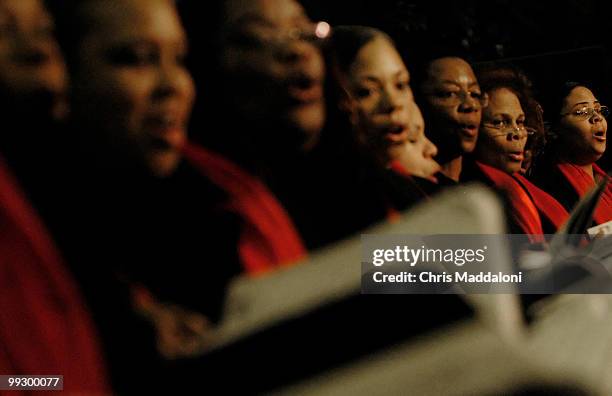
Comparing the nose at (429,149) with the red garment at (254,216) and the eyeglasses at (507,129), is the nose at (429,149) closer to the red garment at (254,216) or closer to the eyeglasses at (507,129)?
the eyeglasses at (507,129)

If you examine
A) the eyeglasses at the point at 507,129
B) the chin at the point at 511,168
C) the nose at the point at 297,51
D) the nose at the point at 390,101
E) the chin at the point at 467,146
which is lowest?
the chin at the point at 511,168

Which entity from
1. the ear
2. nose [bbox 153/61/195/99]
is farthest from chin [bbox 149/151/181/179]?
the ear

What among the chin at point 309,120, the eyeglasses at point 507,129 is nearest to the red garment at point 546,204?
the eyeglasses at point 507,129

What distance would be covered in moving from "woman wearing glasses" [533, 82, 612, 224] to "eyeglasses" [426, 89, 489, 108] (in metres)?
0.25

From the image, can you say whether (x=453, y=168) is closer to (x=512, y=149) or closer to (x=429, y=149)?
(x=429, y=149)

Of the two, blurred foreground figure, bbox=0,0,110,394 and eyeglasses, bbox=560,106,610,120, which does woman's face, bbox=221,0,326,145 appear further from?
eyeglasses, bbox=560,106,610,120

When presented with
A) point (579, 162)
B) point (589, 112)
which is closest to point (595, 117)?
point (589, 112)

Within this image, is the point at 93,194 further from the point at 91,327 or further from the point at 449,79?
the point at 449,79

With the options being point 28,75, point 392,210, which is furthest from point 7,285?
point 392,210

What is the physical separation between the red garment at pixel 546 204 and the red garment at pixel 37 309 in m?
1.21

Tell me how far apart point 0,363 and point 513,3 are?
1.46 m

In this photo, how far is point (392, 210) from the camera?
1596mm

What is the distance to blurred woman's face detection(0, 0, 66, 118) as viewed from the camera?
131cm

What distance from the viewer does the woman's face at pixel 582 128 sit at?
6.95ft
